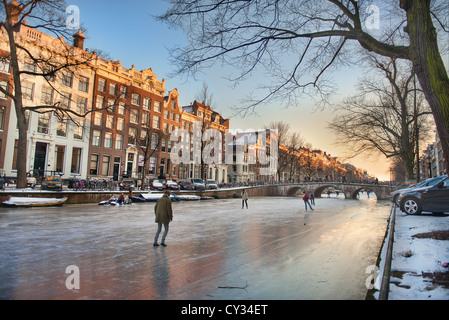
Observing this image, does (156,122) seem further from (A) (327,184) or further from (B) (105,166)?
(A) (327,184)

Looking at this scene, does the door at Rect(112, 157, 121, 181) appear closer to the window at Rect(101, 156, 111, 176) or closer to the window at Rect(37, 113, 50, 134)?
the window at Rect(101, 156, 111, 176)

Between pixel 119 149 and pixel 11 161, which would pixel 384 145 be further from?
pixel 11 161

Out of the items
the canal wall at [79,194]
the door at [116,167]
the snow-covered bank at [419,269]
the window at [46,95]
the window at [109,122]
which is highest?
the window at [46,95]

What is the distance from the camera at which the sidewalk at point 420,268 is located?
4.10m

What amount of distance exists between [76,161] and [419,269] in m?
39.0

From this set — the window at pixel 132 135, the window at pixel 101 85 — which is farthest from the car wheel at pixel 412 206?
the window at pixel 101 85

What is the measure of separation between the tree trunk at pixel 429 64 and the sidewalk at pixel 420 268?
1.98m

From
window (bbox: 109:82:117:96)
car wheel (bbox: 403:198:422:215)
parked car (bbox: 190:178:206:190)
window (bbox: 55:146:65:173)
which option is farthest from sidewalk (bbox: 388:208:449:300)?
window (bbox: 109:82:117:96)

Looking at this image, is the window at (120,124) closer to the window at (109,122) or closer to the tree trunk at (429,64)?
Answer: the window at (109,122)

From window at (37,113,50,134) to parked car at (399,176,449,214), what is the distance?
35388 mm

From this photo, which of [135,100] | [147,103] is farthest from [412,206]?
[147,103]

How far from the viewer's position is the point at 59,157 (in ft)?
115

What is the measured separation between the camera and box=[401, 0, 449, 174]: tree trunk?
19.2ft

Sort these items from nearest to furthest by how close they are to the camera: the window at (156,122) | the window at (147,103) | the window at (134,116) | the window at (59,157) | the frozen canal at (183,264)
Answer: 1. the frozen canal at (183,264)
2. the window at (59,157)
3. the window at (134,116)
4. the window at (147,103)
5. the window at (156,122)
